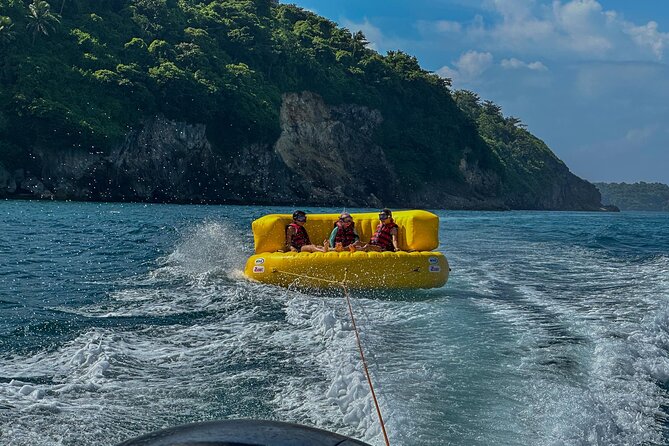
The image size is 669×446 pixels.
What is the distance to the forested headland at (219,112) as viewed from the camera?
1682 inches

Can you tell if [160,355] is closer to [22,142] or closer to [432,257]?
[432,257]

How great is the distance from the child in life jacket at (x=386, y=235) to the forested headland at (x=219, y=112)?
1411 inches

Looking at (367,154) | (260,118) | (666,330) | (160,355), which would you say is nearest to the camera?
(160,355)

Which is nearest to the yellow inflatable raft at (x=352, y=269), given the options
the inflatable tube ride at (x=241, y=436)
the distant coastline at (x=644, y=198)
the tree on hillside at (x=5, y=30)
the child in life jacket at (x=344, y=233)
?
the child in life jacket at (x=344, y=233)

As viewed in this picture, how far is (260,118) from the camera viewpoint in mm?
53219

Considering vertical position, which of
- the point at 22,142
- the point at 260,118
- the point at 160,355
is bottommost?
the point at 160,355

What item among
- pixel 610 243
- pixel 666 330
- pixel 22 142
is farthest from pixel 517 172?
pixel 666 330

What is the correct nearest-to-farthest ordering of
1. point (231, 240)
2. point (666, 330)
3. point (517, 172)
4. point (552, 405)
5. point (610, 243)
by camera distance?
1. point (552, 405)
2. point (666, 330)
3. point (231, 240)
4. point (610, 243)
5. point (517, 172)

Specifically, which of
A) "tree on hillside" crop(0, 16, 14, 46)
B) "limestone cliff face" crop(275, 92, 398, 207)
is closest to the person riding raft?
"tree on hillside" crop(0, 16, 14, 46)

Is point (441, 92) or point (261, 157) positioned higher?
point (441, 92)

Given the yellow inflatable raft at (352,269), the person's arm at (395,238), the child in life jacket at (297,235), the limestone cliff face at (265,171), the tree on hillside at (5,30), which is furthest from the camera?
the limestone cliff face at (265,171)

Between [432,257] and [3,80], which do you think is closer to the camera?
[432,257]

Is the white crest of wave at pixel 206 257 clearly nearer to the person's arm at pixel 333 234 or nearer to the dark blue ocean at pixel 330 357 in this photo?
the dark blue ocean at pixel 330 357

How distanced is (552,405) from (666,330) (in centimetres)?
315
